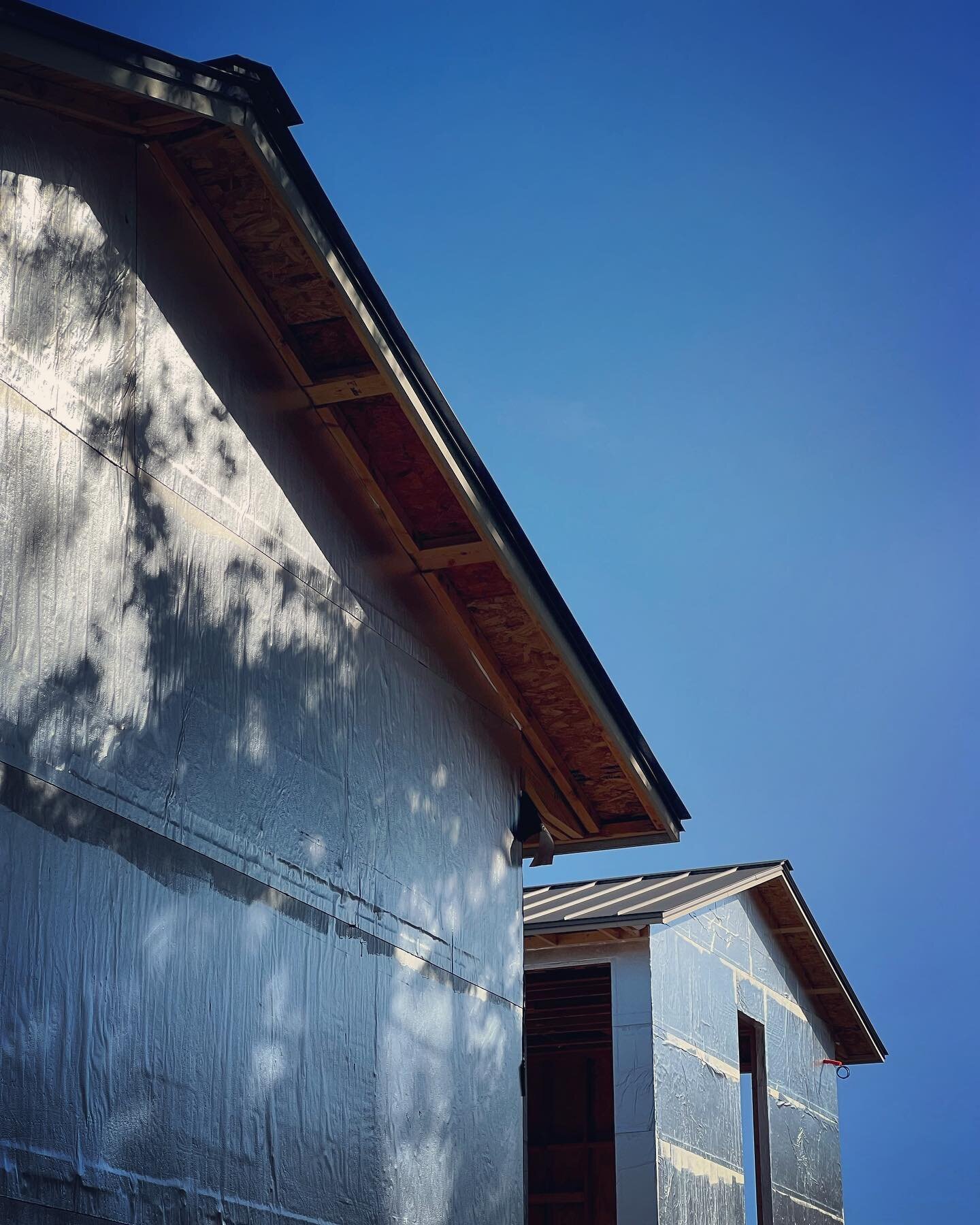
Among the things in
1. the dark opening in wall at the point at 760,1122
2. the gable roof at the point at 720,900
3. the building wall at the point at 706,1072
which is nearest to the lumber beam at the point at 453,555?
the gable roof at the point at 720,900

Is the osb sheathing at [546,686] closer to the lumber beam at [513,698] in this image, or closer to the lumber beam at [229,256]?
the lumber beam at [513,698]

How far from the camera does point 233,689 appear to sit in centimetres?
736

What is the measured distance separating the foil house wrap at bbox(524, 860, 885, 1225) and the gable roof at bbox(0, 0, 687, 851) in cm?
426

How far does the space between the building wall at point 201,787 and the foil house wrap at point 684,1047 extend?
528cm

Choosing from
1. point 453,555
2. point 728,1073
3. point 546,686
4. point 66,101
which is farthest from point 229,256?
point 728,1073

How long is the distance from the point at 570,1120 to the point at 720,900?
7.22 metres

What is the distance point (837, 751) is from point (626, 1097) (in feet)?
549

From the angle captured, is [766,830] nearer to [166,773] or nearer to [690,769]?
[690,769]

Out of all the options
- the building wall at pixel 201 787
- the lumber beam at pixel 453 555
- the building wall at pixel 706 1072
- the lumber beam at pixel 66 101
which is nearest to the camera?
the building wall at pixel 201 787

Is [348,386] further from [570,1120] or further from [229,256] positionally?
[570,1120]

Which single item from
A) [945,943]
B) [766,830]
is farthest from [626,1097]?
[766,830]

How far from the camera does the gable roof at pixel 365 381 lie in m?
6.86

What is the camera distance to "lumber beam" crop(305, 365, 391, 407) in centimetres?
839

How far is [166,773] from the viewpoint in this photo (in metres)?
6.70
